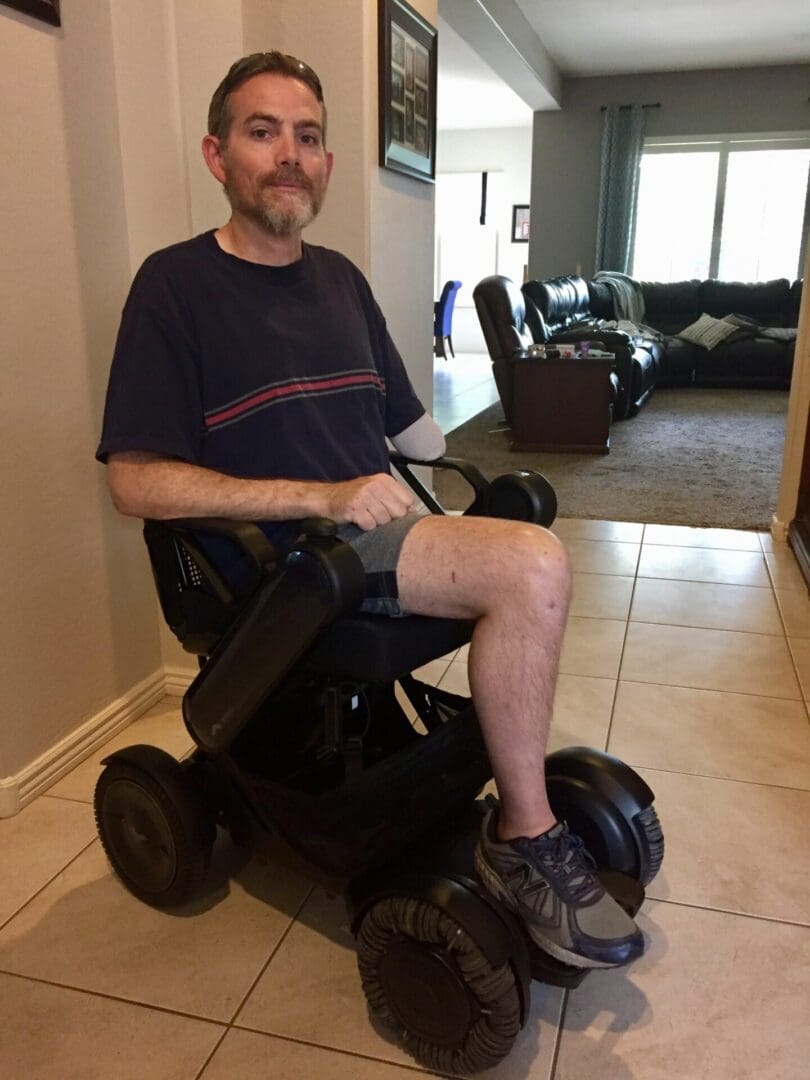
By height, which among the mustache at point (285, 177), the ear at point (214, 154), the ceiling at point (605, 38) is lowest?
the mustache at point (285, 177)

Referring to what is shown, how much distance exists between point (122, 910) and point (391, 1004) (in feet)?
1.76

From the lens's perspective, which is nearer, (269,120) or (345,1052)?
(345,1052)

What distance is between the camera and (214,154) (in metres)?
1.43

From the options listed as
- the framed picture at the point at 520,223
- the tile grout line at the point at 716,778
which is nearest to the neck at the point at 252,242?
the tile grout line at the point at 716,778

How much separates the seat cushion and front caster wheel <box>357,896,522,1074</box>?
0.98 feet

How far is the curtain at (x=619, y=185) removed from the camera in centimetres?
809

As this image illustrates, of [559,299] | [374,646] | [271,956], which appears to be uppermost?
[559,299]

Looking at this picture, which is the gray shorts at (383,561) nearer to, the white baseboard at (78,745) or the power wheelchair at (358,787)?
the power wheelchair at (358,787)

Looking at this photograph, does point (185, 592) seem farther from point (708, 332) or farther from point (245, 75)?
point (708, 332)

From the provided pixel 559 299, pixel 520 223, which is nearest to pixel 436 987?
pixel 559 299

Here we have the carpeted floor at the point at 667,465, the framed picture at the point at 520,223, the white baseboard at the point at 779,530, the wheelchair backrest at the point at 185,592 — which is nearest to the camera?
the wheelchair backrest at the point at 185,592

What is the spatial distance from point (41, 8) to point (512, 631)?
138cm

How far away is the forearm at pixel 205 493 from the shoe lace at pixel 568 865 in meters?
0.53

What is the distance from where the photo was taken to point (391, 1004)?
1172 millimetres
